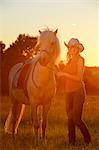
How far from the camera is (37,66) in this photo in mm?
8281

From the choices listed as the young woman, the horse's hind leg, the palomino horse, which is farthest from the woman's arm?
the horse's hind leg

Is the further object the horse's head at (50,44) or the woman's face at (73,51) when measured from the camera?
the horse's head at (50,44)

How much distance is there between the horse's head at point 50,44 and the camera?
779cm

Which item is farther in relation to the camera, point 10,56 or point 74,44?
point 10,56

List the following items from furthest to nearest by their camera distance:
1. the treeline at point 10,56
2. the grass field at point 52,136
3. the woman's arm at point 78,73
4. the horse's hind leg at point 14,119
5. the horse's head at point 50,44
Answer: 1. the treeline at point 10,56
2. the horse's hind leg at point 14,119
3. the horse's head at point 50,44
4. the woman's arm at point 78,73
5. the grass field at point 52,136

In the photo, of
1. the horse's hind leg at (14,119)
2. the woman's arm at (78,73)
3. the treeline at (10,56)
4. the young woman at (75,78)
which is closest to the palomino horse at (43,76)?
the horse's hind leg at (14,119)

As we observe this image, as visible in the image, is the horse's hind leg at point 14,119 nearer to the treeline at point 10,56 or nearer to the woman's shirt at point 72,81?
the woman's shirt at point 72,81

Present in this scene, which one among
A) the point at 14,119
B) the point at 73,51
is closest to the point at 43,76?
the point at 73,51

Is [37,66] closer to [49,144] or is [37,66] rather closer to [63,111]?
[49,144]

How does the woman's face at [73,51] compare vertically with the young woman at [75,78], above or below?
above

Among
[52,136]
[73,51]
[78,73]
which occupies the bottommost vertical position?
[52,136]

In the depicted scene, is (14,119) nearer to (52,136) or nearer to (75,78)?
(52,136)

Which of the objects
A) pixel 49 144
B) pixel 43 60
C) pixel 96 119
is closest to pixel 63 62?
pixel 43 60

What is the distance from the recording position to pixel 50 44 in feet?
25.7
